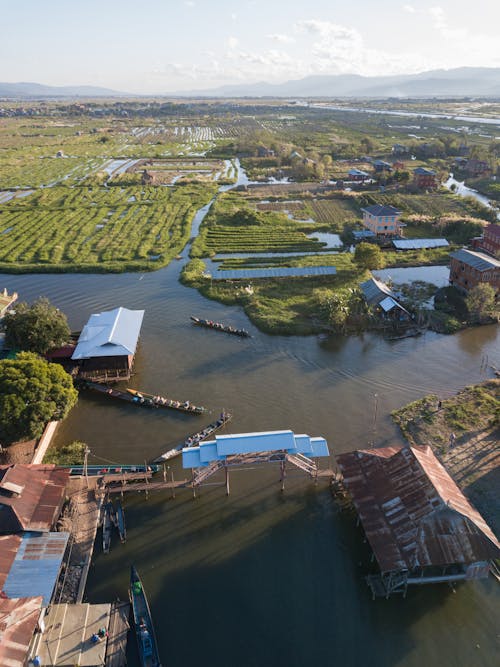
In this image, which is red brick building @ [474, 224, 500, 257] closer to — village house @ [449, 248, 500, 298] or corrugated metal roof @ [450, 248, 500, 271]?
corrugated metal roof @ [450, 248, 500, 271]

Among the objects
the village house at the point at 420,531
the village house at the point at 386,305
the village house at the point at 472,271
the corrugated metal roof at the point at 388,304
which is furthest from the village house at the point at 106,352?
the village house at the point at 472,271

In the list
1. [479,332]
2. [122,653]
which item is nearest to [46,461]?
[122,653]

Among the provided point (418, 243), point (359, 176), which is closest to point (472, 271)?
point (418, 243)

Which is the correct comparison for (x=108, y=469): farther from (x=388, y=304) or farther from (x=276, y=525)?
(x=388, y=304)

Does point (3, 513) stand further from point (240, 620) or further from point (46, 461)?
point (240, 620)

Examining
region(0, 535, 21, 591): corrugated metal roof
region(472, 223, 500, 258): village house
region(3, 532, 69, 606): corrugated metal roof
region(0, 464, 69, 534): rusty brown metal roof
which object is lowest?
region(3, 532, 69, 606): corrugated metal roof

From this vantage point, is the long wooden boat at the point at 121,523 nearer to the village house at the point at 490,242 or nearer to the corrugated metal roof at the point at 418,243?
the corrugated metal roof at the point at 418,243

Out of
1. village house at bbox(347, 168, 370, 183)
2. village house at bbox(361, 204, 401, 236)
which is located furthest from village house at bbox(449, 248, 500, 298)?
village house at bbox(347, 168, 370, 183)
